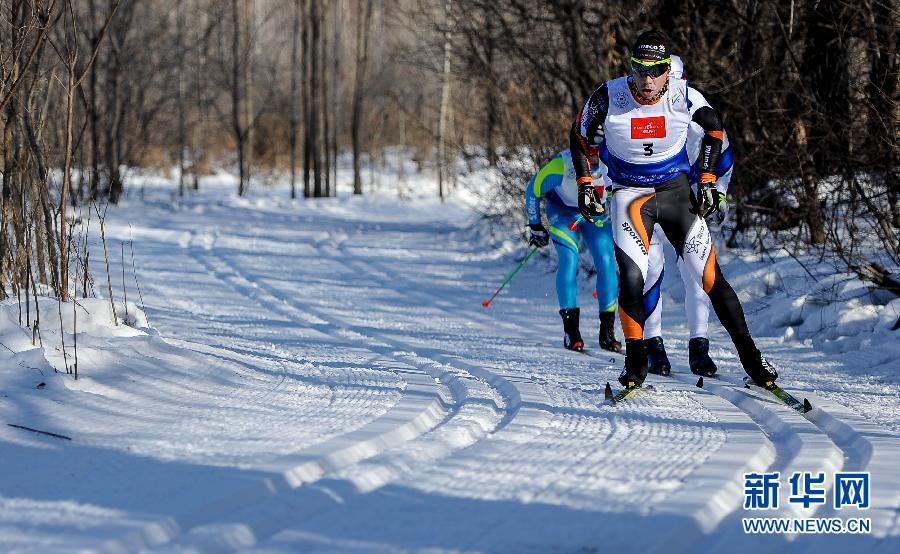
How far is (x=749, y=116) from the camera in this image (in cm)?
1053

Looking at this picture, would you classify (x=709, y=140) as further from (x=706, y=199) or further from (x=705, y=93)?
(x=705, y=93)

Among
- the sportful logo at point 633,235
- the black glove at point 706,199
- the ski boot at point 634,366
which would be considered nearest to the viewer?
the ski boot at point 634,366

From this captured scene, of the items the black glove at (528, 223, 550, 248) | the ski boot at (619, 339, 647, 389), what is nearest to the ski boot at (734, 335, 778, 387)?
the ski boot at (619, 339, 647, 389)

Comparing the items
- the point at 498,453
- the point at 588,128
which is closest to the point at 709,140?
the point at 588,128

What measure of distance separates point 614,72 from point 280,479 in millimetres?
10172

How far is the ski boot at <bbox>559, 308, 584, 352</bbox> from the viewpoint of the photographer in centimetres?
809

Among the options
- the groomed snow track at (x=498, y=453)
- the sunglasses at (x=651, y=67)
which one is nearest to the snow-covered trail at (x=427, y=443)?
the groomed snow track at (x=498, y=453)

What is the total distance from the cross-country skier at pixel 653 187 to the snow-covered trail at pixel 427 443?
46 cm

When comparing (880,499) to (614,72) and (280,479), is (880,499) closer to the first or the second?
(280,479)

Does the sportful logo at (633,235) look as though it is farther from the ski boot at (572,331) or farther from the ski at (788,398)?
the ski boot at (572,331)

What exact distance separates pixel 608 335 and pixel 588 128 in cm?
227

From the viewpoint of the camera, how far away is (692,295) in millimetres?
6590

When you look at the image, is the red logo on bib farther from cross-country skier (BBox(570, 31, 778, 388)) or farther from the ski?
the ski

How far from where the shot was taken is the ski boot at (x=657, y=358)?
6773mm
